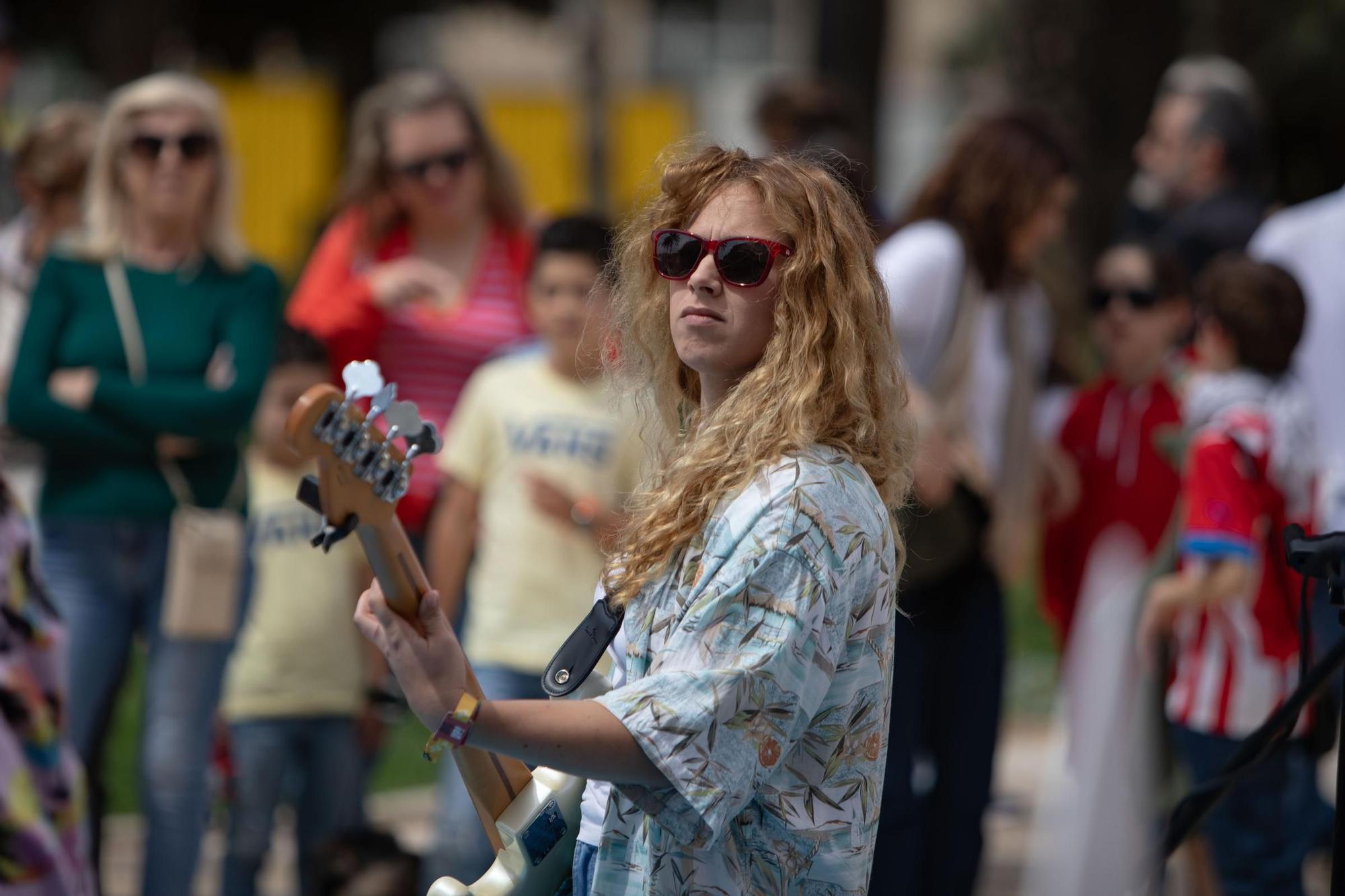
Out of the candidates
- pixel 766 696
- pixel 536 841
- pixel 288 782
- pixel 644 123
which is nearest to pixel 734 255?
pixel 766 696

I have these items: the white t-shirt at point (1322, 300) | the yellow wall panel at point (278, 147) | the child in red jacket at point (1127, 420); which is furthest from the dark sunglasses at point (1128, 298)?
the yellow wall panel at point (278, 147)

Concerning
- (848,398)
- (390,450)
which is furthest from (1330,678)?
(390,450)

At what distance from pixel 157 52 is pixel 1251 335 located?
1327 centimetres

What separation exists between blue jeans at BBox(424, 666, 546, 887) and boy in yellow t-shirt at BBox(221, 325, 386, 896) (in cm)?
33

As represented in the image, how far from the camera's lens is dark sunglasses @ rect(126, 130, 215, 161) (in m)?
4.57

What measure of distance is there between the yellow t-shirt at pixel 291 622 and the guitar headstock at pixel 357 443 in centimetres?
239

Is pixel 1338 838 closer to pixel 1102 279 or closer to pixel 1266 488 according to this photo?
pixel 1266 488

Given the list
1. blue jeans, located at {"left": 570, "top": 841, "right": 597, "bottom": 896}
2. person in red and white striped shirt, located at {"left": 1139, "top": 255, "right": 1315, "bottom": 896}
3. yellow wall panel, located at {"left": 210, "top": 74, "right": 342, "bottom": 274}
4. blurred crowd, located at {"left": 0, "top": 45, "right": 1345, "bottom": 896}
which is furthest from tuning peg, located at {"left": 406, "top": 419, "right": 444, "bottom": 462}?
yellow wall panel, located at {"left": 210, "top": 74, "right": 342, "bottom": 274}

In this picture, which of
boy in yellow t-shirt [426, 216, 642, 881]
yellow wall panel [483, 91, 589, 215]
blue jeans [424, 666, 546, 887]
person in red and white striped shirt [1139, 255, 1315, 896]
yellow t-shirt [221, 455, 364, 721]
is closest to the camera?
person in red and white striped shirt [1139, 255, 1315, 896]

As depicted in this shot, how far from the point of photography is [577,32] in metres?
14.0

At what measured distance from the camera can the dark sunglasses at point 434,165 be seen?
16.5 feet

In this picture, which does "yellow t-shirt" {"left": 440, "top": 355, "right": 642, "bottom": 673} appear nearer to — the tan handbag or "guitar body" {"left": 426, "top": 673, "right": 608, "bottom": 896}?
the tan handbag

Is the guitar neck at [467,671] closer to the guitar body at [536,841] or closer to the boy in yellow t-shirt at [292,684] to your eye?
the guitar body at [536,841]

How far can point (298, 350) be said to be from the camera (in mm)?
4957
